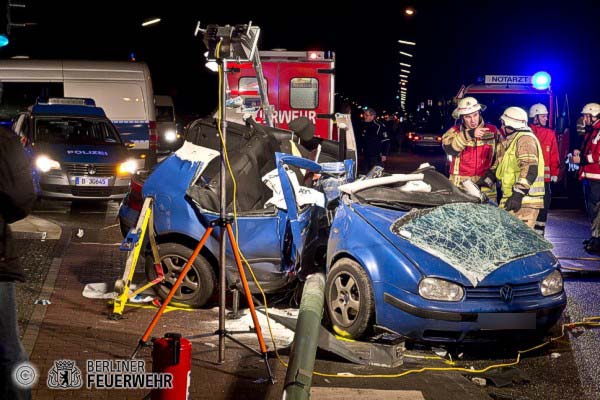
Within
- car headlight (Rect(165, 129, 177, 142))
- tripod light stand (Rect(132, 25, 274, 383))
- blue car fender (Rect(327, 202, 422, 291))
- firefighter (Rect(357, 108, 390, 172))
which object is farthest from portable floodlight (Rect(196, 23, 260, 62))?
car headlight (Rect(165, 129, 177, 142))

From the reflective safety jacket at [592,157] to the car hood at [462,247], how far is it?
16.4 feet

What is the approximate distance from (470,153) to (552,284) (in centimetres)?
364

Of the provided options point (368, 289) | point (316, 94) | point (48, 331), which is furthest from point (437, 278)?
point (316, 94)

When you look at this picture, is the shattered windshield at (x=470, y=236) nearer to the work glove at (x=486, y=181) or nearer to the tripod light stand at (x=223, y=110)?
the tripod light stand at (x=223, y=110)

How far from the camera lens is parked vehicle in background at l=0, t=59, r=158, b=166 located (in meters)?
19.5

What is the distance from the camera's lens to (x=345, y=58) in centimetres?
8144

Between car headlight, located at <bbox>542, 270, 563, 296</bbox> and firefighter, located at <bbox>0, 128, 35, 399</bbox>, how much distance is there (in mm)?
4172

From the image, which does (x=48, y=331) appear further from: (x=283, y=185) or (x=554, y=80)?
(x=554, y=80)

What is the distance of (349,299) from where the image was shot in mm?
6961

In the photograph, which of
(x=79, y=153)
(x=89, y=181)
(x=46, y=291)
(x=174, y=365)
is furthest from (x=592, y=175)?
(x=174, y=365)

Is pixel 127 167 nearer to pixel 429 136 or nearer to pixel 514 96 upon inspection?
pixel 514 96

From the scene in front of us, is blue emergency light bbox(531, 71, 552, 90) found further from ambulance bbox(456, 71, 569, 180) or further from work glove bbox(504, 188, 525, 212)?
work glove bbox(504, 188, 525, 212)

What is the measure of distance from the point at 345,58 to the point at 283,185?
75211mm

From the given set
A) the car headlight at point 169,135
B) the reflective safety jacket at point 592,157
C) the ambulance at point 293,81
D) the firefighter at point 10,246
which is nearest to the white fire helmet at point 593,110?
the reflective safety jacket at point 592,157
